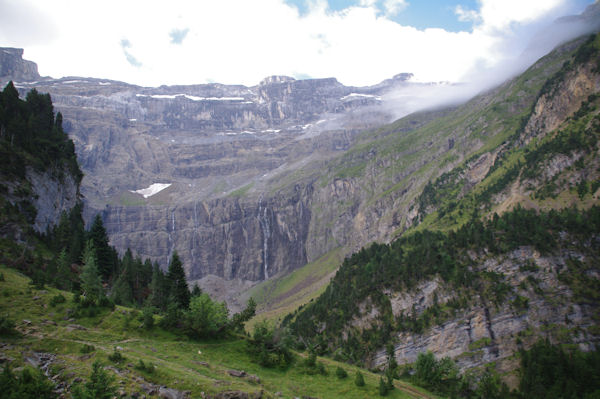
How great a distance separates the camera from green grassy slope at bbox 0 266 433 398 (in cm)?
3155

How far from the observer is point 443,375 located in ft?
247

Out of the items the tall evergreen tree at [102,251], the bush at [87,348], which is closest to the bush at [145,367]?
the bush at [87,348]

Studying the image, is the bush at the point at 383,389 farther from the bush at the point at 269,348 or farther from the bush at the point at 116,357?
the bush at the point at 116,357

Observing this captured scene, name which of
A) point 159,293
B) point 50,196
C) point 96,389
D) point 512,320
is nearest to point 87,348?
point 96,389

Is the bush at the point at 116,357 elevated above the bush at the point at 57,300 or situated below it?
below

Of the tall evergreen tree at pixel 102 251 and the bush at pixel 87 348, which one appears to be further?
the tall evergreen tree at pixel 102 251

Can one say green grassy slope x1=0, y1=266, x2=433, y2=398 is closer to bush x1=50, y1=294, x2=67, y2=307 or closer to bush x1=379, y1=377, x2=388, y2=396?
bush x1=50, y1=294, x2=67, y2=307

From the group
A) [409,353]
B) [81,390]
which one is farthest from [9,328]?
[409,353]

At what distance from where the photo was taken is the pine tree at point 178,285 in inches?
2525

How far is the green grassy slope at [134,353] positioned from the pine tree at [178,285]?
17.3 m

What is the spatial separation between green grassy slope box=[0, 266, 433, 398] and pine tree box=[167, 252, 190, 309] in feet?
56.8

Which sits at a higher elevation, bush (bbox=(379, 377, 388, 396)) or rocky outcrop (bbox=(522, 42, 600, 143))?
rocky outcrop (bbox=(522, 42, 600, 143))

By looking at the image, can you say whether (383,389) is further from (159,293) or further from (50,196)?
(50,196)

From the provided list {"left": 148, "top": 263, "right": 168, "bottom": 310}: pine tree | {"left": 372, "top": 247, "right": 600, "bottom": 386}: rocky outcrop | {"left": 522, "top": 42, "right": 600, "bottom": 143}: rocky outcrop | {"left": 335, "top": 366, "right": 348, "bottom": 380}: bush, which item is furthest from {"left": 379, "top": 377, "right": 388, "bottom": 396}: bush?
{"left": 522, "top": 42, "right": 600, "bottom": 143}: rocky outcrop
